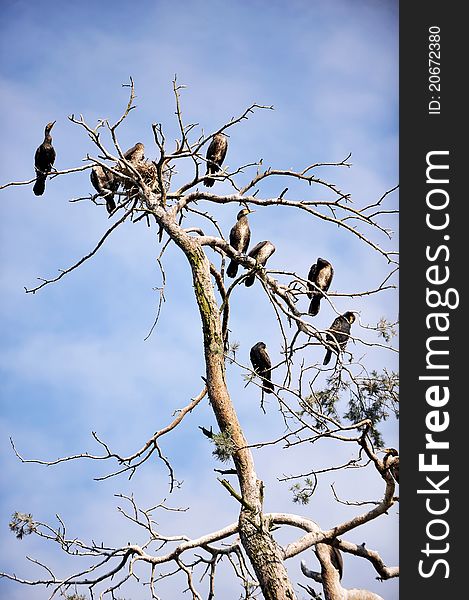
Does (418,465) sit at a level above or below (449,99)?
below

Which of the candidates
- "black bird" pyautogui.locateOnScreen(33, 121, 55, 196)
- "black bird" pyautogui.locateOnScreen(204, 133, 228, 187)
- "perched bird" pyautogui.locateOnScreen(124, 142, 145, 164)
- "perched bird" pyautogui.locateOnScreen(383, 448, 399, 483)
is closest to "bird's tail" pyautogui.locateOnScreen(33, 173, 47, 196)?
"black bird" pyautogui.locateOnScreen(33, 121, 55, 196)

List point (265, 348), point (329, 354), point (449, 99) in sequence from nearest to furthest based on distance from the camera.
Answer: point (449, 99)
point (329, 354)
point (265, 348)

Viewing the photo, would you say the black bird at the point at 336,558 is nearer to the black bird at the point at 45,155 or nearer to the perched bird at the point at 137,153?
the perched bird at the point at 137,153

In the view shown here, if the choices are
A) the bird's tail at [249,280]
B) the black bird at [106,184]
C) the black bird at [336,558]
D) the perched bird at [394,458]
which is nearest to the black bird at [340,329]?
the bird's tail at [249,280]

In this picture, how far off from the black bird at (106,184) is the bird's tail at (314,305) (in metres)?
1.52

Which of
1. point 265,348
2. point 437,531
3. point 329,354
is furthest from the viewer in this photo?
point 265,348

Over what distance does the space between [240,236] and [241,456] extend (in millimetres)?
1907

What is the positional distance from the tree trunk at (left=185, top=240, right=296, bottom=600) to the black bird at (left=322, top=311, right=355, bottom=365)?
2.74 feet

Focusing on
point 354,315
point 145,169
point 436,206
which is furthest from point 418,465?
point 145,169

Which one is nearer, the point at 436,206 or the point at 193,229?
the point at 436,206

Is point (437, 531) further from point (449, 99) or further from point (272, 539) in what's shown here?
point (449, 99)

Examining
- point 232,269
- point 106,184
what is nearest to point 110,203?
point 106,184

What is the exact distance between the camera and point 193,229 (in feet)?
15.9

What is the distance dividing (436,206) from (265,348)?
2054 mm
